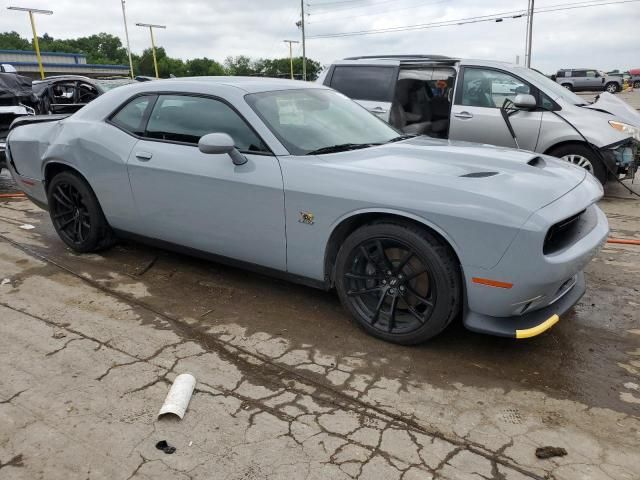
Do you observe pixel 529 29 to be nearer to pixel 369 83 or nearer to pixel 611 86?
pixel 611 86

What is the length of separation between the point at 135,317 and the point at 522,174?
8.90 feet

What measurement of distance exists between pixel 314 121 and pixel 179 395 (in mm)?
2122

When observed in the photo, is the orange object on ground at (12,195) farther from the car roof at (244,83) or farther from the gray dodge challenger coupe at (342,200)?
the car roof at (244,83)

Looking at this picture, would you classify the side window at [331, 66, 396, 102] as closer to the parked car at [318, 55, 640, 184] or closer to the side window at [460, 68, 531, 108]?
the parked car at [318, 55, 640, 184]

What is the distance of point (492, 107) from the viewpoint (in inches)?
280

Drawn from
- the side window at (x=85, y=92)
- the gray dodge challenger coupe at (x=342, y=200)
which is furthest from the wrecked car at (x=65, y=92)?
the gray dodge challenger coupe at (x=342, y=200)

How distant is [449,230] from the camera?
288 cm

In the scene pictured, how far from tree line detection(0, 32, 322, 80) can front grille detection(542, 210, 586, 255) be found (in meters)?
83.7

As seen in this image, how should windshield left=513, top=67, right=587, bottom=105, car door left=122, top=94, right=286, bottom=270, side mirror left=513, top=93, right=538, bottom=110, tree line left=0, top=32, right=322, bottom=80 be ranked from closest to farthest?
car door left=122, top=94, right=286, bottom=270 → side mirror left=513, top=93, right=538, bottom=110 → windshield left=513, top=67, right=587, bottom=105 → tree line left=0, top=32, right=322, bottom=80

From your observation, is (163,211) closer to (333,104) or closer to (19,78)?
(333,104)

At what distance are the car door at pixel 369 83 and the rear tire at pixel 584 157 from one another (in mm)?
2322

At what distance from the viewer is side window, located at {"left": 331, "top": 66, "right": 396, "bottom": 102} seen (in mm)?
7406

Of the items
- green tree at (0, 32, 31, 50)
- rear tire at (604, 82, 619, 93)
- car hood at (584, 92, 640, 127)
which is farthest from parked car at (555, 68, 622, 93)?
green tree at (0, 32, 31, 50)

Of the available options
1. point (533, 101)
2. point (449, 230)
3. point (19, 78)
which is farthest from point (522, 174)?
point (19, 78)
